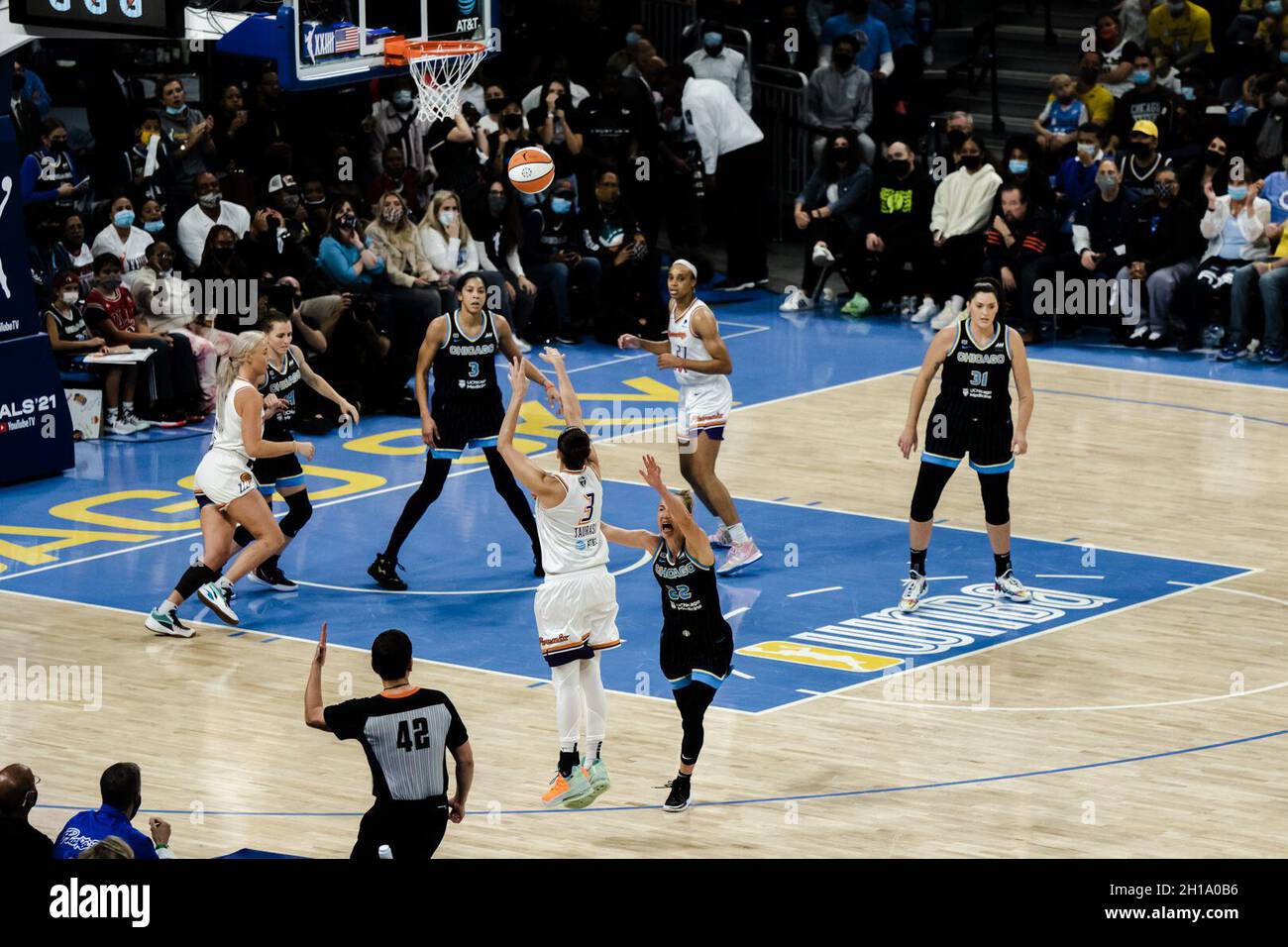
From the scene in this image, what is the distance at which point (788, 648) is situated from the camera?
12.9 meters

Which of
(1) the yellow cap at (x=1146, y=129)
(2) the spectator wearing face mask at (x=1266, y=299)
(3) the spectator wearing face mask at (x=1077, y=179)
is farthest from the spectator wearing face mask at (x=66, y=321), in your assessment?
(2) the spectator wearing face mask at (x=1266, y=299)

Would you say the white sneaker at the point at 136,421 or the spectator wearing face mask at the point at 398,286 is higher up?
the spectator wearing face mask at the point at 398,286

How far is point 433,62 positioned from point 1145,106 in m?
9.10

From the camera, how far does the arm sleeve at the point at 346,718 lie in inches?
327

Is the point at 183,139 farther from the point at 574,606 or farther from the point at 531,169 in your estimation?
the point at 574,606

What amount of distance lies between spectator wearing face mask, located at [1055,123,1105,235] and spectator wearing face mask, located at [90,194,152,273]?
946 cm

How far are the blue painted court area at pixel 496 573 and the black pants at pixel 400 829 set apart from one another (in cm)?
379

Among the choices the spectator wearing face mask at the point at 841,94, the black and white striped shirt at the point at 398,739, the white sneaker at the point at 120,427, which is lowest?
the white sneaker at the point at 120,427

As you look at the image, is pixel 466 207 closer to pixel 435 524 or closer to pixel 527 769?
pixel 435 524

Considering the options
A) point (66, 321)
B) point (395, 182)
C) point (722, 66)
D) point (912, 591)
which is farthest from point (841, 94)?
point (912, 591)

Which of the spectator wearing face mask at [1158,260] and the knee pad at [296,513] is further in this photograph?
the spectator wearing face mask at [1158,260]

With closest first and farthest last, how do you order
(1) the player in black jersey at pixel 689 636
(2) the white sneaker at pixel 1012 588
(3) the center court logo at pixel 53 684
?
(1) the player in black jersey at pixel 689 636 → (3) the center court logo at pixel 53 684 → (2) the white sneaker at pixel 1012 588

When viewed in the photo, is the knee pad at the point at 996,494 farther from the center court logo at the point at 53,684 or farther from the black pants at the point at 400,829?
the black pants at the point at 400,829
